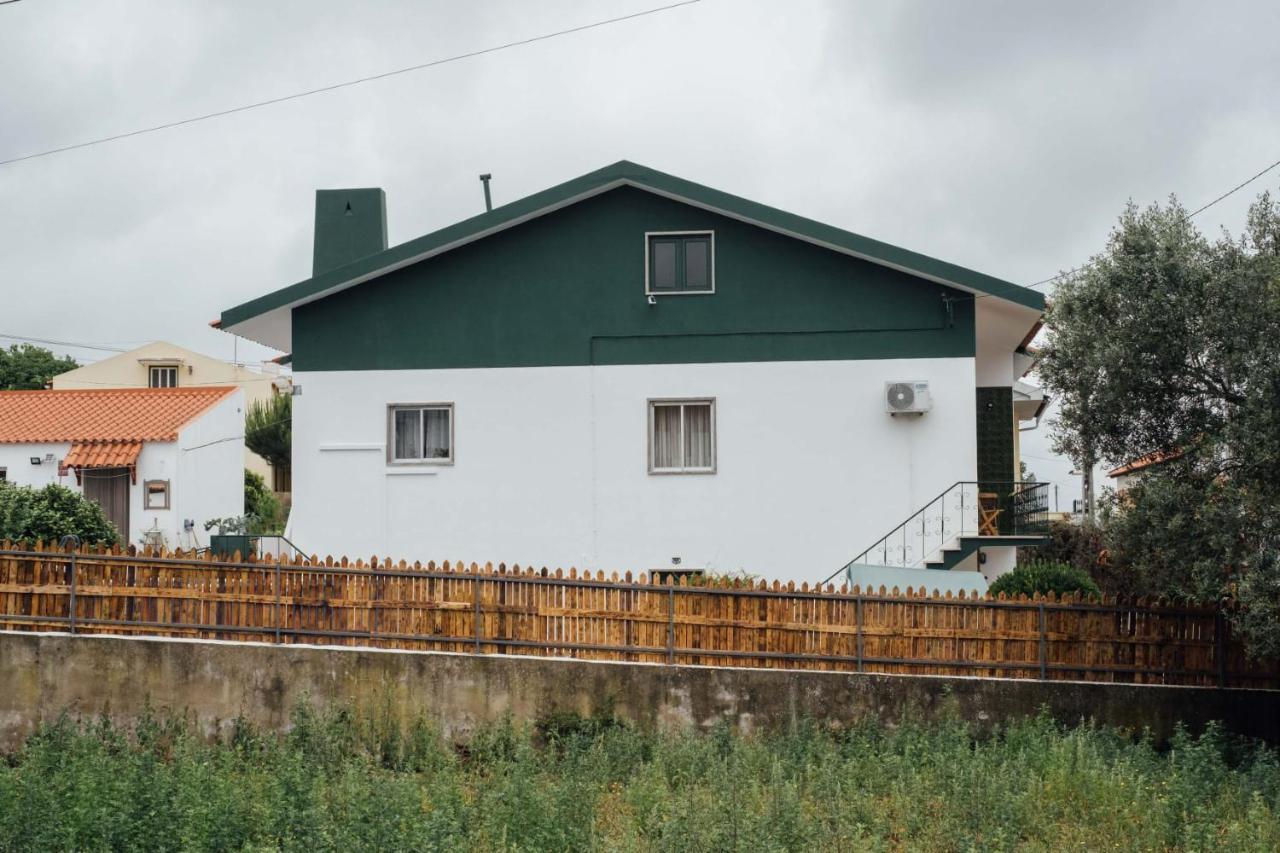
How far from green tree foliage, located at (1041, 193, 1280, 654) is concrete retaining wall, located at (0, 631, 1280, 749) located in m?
2.38

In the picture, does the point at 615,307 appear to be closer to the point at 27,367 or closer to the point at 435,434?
the point at 435,434

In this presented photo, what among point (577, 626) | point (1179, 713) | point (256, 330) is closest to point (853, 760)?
point (577, 626)

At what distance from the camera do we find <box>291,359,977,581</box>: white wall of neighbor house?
20.0 metres

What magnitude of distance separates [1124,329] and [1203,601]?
3.31 metres

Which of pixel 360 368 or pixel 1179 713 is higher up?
pixel 360 368

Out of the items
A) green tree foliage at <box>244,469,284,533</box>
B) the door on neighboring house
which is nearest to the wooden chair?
the door on neighboring house

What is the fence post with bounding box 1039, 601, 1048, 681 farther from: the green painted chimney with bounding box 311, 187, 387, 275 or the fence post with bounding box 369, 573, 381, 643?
the green painted chimney with bounding box 311, 187, 387, 275

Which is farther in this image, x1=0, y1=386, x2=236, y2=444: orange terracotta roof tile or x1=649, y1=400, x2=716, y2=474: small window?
x1=0, y1=386, x2=236, y2=444: orange terracotta roof tile

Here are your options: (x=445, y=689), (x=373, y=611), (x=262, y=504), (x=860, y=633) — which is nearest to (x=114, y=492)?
(x=262, y=504)

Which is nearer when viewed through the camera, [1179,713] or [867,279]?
[1179,713]

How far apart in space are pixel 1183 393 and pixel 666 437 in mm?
8320

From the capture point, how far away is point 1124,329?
1416 centimetres

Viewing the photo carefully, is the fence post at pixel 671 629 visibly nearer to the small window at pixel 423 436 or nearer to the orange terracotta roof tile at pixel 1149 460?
the orange terracotta roof tile at pixel 1149 460

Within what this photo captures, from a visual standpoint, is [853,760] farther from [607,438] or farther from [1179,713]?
[607,438]
